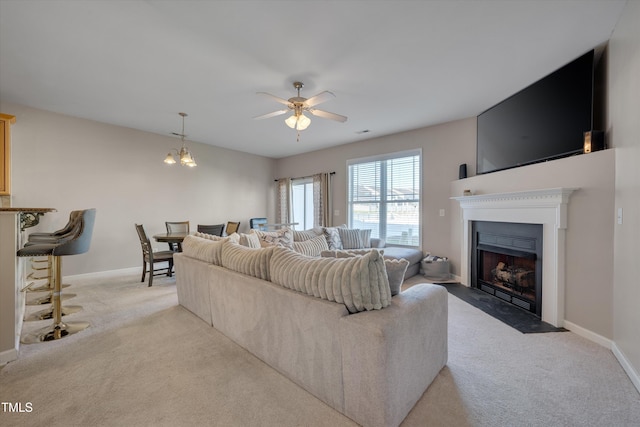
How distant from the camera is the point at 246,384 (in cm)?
179

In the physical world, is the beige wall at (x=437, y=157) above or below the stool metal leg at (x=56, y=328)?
above

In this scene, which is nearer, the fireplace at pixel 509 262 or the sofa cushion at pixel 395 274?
the sofa cushion at pixel 395 274

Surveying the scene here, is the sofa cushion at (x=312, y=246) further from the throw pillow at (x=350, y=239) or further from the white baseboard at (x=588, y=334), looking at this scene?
the white baseboard at (x=588, y=334)

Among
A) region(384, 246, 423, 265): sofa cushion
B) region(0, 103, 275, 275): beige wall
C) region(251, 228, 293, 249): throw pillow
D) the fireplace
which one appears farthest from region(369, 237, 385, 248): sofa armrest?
region(0, 103, 275, 275): beige wall

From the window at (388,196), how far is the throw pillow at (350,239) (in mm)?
732

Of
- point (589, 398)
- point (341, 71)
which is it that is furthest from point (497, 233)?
point (341, 71)

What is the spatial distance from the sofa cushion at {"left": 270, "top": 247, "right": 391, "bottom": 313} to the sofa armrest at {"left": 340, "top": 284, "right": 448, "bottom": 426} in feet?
0.23

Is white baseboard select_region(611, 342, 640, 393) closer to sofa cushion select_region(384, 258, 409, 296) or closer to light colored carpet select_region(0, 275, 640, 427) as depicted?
light colored carpet select_region(0, 275, 640, 427)

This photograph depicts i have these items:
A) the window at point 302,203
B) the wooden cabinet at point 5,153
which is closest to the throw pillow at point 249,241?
the wooden cabinet at point 5,153

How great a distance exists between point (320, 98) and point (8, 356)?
3.39 m

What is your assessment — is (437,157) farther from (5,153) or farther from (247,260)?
(5,153)

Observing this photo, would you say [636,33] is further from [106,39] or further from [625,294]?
[106,39]

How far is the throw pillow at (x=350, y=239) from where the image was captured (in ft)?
16.9

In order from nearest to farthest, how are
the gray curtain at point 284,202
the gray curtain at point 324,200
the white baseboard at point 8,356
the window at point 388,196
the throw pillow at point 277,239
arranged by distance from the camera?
the white baseboard at point 8,356
the throw pillow at point 277,239
the window at point 388,196
the gray curtain at point 324,200
the gray curtain at point 284,202
